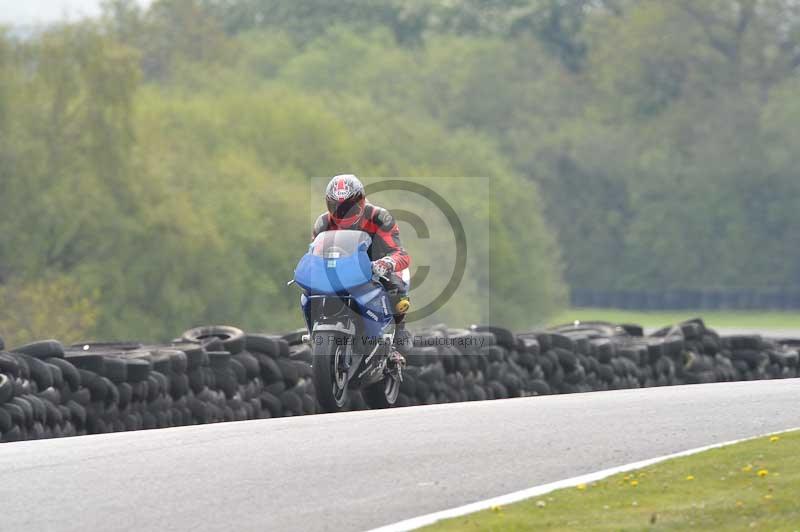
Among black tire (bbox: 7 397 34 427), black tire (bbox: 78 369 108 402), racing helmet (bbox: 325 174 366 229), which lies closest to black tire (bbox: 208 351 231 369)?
black tire (bbox: 78 369 108 402)

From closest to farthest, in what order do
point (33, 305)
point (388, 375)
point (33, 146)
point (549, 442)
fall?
point (549, 442), point (388, 375), point (33, 305), point (33, 146)

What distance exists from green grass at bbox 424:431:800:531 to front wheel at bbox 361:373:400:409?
15.9ft

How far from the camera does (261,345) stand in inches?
599

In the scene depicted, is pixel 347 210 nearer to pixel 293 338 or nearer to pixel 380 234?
pixel 380 234

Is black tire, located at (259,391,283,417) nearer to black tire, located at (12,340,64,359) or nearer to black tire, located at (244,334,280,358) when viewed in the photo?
black tire, located at (244,334,280,358)

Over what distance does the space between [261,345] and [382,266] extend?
2494 millimetres

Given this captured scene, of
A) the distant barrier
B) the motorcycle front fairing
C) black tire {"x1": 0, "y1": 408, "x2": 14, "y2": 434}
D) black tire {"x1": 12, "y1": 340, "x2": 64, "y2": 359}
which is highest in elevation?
the motorcycle front fairing

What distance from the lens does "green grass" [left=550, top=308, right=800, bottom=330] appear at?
72125 millimetres

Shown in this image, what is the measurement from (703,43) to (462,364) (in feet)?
257

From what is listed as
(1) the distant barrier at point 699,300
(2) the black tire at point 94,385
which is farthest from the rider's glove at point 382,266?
(1) the distant barrier at point 699,300

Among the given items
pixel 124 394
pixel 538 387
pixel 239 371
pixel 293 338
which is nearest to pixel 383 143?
pixel 538 387

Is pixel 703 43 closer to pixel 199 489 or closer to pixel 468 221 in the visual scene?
pixel 468 221

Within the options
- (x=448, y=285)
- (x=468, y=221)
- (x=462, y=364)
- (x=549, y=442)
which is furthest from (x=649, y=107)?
(x=549, y=442)

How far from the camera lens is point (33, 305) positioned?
43.2 m
